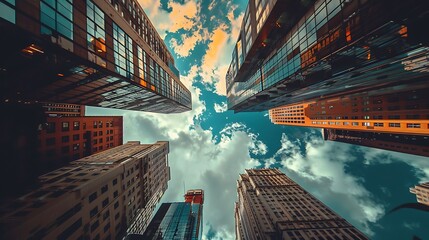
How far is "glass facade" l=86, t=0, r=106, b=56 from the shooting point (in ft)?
65.2

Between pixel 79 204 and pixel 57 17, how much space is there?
84.8 feet

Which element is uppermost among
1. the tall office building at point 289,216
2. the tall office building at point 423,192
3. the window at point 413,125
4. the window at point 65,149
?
the window at point 413,125

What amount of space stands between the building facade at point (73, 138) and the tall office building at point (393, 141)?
121 metres

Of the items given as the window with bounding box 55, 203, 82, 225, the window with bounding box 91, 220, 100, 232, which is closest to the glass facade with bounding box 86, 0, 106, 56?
the window with bounding box 55, 203, 82, 225

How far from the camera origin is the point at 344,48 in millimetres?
17750

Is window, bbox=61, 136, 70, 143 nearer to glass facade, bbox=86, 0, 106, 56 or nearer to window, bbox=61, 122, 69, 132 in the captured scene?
window, bbox=61, 122, 69, 132

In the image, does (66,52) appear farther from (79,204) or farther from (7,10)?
(79,204)

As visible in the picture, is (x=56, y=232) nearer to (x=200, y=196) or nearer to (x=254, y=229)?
(x=254, y=229)

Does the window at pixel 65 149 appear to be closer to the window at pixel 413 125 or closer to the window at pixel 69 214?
the window at pixel 69 214

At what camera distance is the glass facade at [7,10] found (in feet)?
38.5

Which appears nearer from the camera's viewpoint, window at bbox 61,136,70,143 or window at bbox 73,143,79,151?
window at bbox 61,136,70,143

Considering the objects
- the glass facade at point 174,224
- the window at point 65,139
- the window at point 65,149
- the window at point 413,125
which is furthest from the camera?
the glass facade at point 174,224

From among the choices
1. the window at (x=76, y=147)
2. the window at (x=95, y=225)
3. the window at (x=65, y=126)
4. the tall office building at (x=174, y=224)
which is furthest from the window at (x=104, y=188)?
the tall office building at (x=174, y=224)

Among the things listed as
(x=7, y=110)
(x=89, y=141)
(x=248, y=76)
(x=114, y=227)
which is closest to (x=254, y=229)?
(x=114, y=227)
